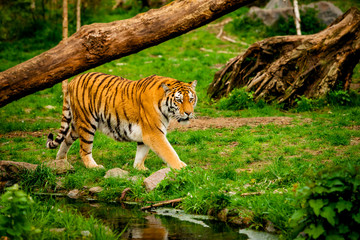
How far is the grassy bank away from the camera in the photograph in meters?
5.67

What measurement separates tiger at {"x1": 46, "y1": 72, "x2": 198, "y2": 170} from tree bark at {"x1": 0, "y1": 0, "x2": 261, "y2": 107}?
1.62m

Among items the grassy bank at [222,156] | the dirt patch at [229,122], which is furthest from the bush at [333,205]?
the dirt patch at [229,122]

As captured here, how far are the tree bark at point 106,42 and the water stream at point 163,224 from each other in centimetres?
186

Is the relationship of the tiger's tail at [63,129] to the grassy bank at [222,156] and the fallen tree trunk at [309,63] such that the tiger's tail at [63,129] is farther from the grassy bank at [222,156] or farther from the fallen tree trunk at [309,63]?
the fallen tree trunk at [309,63]

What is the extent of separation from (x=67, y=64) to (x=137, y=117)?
2105 millimetres

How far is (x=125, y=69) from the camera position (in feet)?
54.4

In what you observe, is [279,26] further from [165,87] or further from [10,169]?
[10,169]

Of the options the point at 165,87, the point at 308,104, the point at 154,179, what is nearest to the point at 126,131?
the point at 165,87

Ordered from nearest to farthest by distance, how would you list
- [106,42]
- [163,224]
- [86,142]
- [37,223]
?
[37,223]
[163,224]
[106,42]
[86,142]

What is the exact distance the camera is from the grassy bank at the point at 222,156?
567 cm

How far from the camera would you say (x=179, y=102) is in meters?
7.39

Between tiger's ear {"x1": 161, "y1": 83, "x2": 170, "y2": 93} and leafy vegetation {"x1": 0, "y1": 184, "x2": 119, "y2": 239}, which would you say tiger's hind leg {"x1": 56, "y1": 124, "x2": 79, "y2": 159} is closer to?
tiger's ear {"x1": 161, "y1": 83, "x2": 170, "y2": 93}

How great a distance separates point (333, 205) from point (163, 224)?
7.28ft

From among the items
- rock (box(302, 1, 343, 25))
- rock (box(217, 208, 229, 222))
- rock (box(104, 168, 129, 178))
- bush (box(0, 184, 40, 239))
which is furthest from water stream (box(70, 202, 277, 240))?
rock (box(302, 1, 343, 25))
